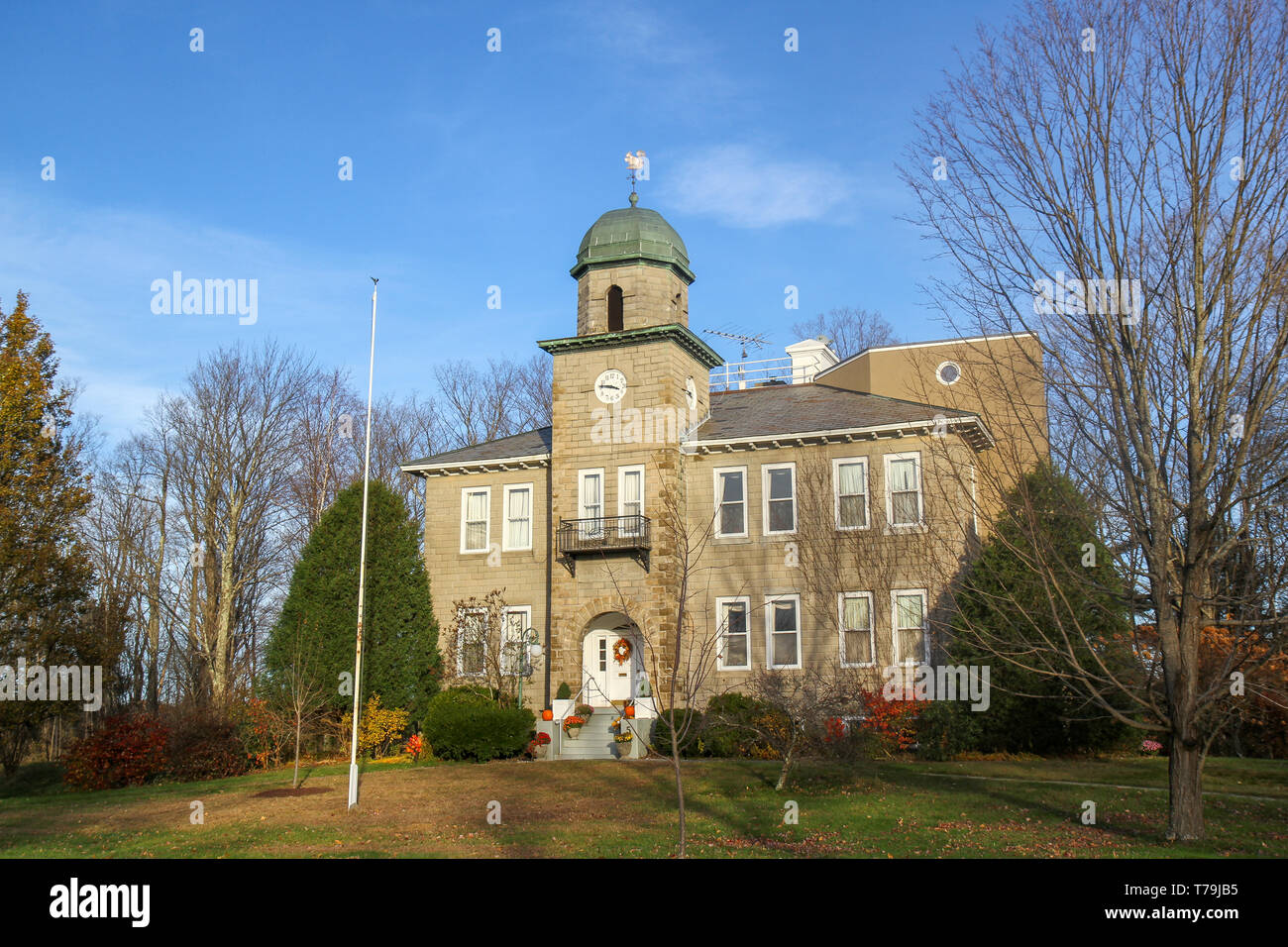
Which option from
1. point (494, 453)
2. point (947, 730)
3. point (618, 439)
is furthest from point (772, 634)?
point (494, 453)

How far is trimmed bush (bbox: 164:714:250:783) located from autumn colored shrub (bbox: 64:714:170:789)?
0.79ft

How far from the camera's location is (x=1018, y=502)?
1334 cm

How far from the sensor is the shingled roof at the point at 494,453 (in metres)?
28.6

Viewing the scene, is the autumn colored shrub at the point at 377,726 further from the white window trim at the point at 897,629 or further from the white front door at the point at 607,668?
the white window trim at the point at 897,629

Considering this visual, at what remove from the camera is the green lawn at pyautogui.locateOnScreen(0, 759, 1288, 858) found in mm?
12094

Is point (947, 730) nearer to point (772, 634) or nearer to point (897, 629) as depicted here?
point (897, 629)

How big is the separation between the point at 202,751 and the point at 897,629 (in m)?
15.7

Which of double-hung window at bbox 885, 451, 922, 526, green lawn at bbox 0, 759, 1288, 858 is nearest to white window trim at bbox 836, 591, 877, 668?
double-hung window at bbox 885, 451, 922, 526

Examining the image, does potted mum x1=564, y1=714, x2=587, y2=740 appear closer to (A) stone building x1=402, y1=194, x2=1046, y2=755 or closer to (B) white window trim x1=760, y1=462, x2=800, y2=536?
(A) stone building x1=402, y1=194, x2=1046, y2=755

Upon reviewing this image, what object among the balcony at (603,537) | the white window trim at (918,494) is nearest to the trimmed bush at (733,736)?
the balcony at (603,537)

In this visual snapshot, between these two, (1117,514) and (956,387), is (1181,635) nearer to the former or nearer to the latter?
(1117,514)

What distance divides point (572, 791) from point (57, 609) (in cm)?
1459

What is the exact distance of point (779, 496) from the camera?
25781 millimetres
